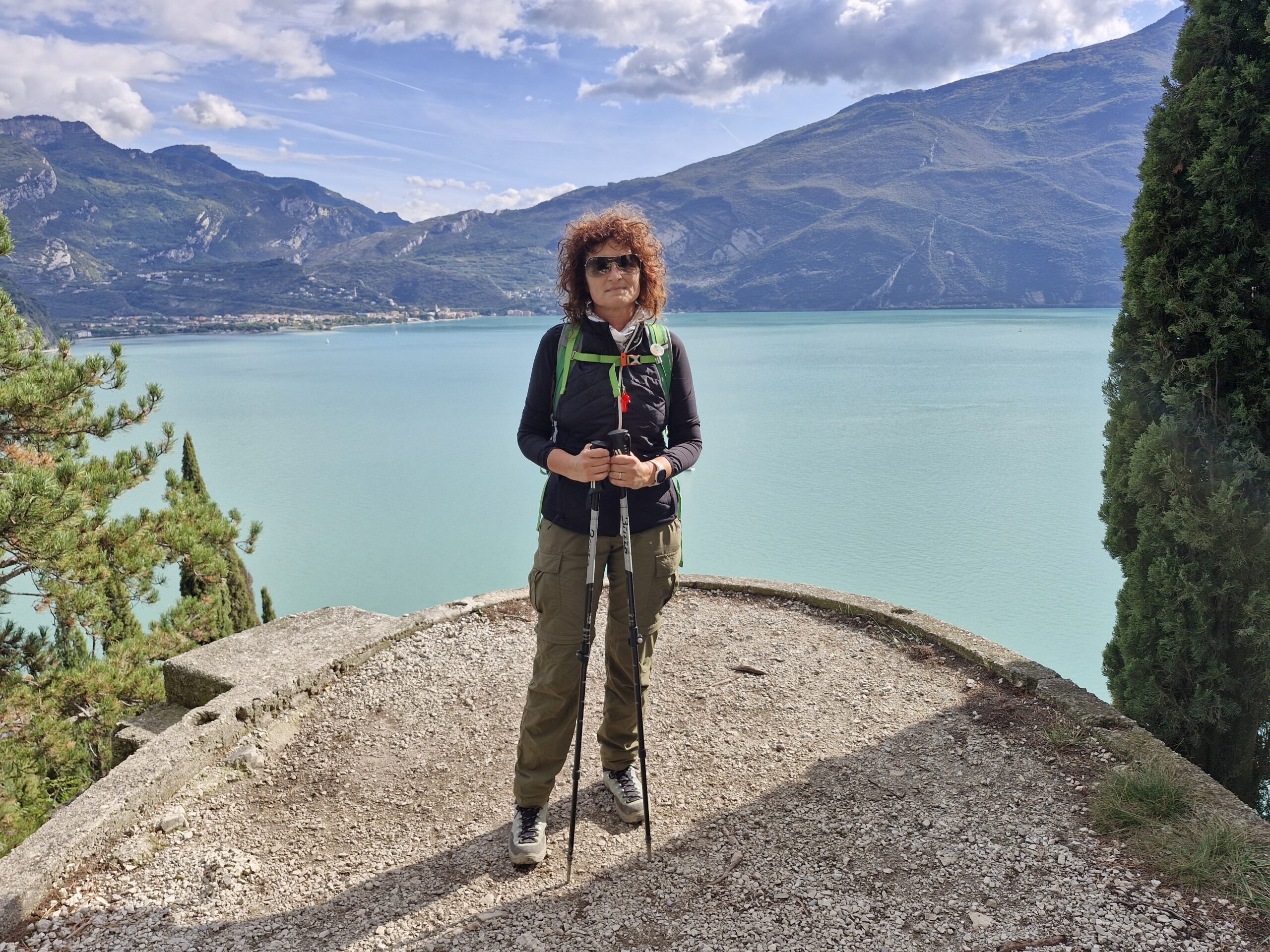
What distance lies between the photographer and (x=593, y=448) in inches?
104

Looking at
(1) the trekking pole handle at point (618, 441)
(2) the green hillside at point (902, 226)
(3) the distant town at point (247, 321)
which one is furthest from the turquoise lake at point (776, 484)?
(2) the green hillside at point (902, 226)

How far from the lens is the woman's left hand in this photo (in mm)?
2598

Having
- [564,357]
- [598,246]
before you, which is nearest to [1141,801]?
[564,357]

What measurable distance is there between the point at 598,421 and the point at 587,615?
26.2 inches

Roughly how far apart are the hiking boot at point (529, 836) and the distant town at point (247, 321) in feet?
285

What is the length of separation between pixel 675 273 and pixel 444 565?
14102 cm

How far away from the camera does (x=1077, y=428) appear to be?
25734 millimetres

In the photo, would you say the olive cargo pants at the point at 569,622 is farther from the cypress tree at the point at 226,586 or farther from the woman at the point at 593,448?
the cypress tree at the point at 226,586

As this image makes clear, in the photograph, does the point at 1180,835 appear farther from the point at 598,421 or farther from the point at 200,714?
the point at 200,714

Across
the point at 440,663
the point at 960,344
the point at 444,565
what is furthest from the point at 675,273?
the point at 440,663

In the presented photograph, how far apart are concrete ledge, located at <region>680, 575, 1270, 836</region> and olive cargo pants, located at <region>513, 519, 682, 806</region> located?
6.94 ft

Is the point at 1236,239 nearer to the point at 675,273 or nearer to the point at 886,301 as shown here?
the point at 886,301

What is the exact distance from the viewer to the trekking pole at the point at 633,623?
103 inches

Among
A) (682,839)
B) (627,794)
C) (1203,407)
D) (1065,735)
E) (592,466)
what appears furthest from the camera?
(1065,735)
